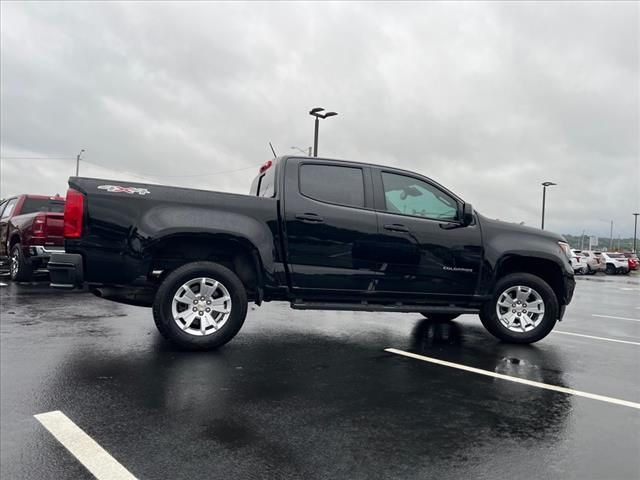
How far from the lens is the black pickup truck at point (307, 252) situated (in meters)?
4.85

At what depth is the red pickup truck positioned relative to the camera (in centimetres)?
948

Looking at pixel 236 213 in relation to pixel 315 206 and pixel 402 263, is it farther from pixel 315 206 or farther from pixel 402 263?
pixel 402 263

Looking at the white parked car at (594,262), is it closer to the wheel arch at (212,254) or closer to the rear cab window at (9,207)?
the rear cab window at (9,207)

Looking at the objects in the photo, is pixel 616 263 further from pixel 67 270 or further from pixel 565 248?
pixel 67 270

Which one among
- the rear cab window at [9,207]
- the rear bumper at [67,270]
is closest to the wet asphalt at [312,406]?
the rear bumper at [67,270]

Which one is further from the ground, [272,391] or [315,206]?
[315,206]

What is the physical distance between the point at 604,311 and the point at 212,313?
9028mm

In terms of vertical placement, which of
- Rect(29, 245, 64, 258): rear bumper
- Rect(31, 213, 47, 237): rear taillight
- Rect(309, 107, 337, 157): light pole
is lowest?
Rect(29, 245, 64, 258): rear bumper

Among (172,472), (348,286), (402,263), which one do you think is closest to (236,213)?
(348,286)

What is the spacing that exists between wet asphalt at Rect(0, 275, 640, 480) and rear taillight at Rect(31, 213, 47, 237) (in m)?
3.73

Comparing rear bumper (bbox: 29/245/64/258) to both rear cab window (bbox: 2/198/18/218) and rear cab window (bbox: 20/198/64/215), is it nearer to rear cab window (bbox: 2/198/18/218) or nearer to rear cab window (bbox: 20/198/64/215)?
rear cab window (bbox: 20/198/64/215)

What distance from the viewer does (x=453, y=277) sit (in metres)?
5.73

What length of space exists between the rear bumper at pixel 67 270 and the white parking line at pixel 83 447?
5.90ft

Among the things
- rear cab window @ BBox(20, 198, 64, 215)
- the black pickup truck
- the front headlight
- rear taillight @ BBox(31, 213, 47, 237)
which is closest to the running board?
the black pickup truck
